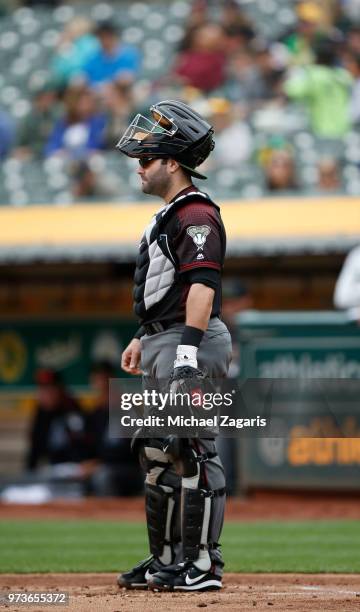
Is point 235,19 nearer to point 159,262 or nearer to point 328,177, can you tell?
point 328,177

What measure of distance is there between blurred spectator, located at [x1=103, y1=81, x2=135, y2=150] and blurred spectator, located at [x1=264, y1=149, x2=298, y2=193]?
198cm

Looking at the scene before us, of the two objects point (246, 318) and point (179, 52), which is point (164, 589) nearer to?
point (246, 318)

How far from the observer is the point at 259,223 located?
11609mm

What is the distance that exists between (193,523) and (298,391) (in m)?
5.50

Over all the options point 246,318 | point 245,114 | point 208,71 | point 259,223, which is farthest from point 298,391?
point 208,71

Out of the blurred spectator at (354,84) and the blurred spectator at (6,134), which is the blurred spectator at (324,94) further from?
the blurred spectator at (6,134)

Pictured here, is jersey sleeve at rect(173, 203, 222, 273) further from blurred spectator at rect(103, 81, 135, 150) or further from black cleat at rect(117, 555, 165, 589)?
blurred spectator at rect(103, 81, 135, 150)

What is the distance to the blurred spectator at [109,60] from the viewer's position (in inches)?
578

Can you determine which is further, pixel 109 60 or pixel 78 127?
pixel 109 60

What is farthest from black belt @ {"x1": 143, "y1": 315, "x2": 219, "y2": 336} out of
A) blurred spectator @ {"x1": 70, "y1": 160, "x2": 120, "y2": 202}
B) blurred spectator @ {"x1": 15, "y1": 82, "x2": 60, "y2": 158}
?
blurred spectator @ {"x1": 15, "y1": 82, "x2": 60, "y2": 158}

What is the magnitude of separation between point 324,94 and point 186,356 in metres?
9.48

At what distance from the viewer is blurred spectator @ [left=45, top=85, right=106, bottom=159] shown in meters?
13.5

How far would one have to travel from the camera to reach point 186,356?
4129 mm

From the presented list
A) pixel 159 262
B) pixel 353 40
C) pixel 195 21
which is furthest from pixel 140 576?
pixel 195 21
